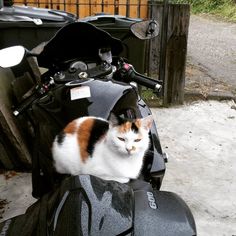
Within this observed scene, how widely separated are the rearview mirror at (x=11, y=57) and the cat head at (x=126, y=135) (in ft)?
2.16

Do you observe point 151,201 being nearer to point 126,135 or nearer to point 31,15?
point 126,135

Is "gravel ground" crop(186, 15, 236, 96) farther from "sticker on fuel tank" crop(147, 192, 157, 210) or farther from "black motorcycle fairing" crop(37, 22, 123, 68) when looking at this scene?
"sticker on fuel tank" crop(147, 192, 157, 210)

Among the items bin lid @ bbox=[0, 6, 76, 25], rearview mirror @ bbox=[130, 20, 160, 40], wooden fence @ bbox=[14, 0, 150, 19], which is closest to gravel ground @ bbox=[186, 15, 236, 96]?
wooden fence @ bbox=[14, 0, 150, 19]

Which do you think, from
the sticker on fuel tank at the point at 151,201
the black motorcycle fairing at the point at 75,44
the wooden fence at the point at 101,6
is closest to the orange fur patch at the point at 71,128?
the black motorcycle fairing at the point at 75,44

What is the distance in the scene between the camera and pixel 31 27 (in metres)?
4.48

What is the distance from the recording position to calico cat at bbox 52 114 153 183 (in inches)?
65.8

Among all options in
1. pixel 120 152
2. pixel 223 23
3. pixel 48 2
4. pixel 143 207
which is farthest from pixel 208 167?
pixel 223 23

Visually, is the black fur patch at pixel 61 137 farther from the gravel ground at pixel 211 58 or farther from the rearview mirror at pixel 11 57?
the gravel ground at pixel 211 58

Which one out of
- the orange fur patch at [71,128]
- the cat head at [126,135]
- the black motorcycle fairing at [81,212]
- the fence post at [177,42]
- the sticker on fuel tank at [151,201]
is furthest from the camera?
the fence post at [177,42]

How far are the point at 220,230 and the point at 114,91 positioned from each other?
5.02 ft

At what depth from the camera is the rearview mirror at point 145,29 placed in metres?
2.59

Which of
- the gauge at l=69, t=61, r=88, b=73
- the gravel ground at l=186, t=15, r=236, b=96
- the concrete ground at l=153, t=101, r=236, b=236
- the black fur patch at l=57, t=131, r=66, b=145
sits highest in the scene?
the gauge at l=69, t=61, r=88, b=73

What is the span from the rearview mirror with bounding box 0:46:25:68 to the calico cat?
475mm

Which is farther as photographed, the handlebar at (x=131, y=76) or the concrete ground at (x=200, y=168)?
the concrete ground at (x=200, y=168)
